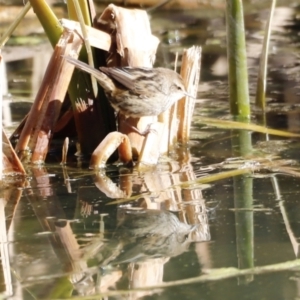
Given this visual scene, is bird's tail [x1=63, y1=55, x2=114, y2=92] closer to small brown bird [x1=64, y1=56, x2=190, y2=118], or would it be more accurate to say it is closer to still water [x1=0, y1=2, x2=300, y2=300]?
small brown bird [x1=64, y1=56, x2=190, y2=118]

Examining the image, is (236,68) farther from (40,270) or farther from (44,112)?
(40,270)

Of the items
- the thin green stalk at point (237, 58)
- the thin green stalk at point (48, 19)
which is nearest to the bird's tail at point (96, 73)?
the thin green stalk at point (48, 19)

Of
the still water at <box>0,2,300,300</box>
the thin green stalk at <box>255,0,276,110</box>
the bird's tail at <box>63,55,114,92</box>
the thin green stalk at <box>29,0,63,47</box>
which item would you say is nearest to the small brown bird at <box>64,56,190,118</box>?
the bird's tail at <box>63,55,114,92</box>

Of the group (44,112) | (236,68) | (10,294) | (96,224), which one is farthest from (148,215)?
(236,68)

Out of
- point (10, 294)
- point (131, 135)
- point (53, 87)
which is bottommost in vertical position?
point (10, 294)

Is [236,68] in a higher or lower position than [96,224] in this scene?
higher

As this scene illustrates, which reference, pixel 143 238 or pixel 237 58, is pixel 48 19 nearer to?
pixel 237 58
